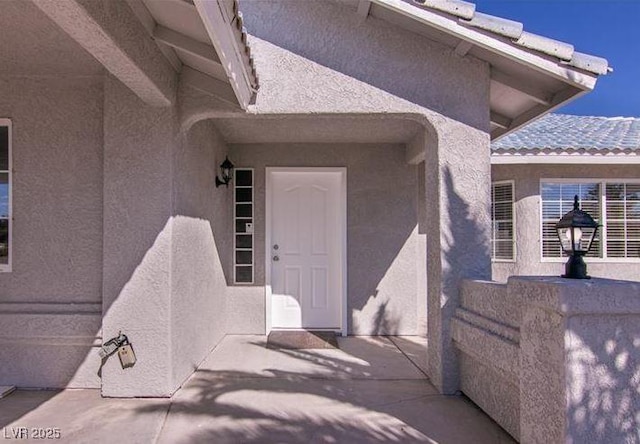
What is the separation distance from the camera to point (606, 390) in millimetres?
2869

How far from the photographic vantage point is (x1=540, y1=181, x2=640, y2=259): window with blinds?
28.6 ft

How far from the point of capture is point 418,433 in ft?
12.7

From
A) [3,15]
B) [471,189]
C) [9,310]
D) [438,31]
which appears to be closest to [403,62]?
[438,31]

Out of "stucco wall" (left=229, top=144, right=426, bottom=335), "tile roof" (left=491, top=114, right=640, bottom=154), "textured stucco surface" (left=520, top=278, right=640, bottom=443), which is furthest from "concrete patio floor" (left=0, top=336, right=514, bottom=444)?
"tile roof" (left=491, top=114, right=640, bottom=154)

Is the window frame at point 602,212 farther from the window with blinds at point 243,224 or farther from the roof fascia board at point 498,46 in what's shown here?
the window with blinds at point 243,224

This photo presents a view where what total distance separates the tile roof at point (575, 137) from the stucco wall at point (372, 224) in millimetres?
2362

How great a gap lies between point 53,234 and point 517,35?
18.0ft

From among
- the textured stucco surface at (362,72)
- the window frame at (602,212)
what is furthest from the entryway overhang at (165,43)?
the window frame at (602,212)

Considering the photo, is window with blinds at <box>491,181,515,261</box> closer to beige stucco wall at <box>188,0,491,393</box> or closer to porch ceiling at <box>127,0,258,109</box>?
beige stucco wall at <box>188,0,491,393</box>

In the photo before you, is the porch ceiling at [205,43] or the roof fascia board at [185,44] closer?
the porch ceiling at [205,43]

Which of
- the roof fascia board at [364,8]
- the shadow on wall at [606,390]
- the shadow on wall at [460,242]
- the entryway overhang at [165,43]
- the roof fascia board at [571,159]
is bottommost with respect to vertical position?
the shadow on wall at [606,390]

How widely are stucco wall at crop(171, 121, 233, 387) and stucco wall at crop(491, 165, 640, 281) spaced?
5.74 meters

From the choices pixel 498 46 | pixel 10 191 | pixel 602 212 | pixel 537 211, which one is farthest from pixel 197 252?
pixel 602 212

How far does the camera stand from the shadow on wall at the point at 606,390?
9.29ft
